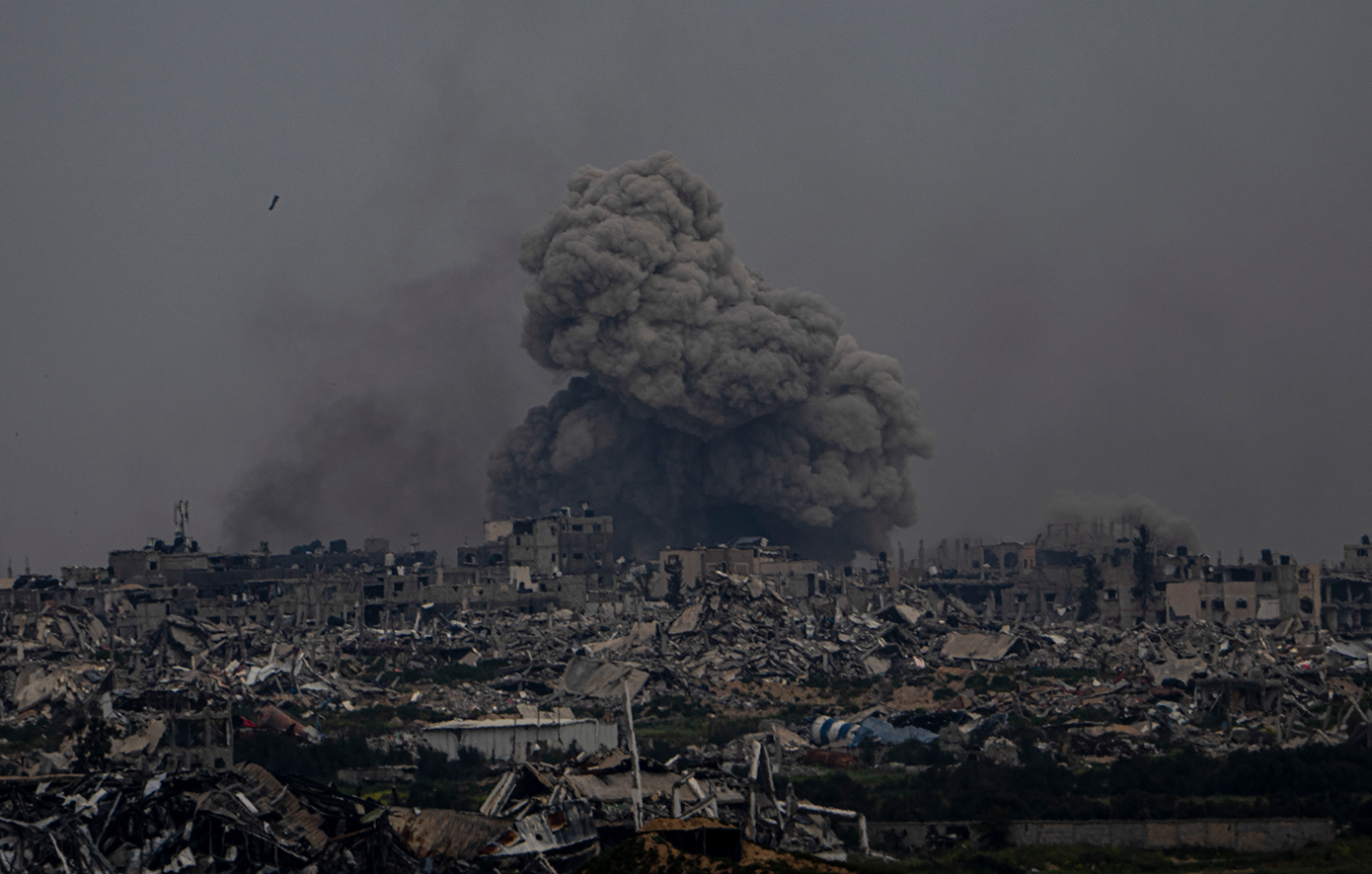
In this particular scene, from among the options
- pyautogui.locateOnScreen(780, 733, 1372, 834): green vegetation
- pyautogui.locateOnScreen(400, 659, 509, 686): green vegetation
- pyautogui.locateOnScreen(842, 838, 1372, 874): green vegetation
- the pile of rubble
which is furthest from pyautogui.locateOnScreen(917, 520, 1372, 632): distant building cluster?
the pile of rubble

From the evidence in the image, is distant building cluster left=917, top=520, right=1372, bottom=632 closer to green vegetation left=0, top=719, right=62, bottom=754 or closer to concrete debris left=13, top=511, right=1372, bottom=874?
concrete debris left=13, top=511, right=1372, bottom=874

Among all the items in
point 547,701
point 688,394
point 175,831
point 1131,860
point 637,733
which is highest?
point 688,394

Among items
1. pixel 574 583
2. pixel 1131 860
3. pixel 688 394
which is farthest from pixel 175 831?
pixel 688 394

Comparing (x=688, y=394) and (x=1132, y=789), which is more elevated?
(x=688, y=394)

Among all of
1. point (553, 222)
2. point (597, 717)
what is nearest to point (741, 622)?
point (597, 717)

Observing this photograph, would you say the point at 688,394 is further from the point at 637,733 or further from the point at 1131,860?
the point at 1131,860

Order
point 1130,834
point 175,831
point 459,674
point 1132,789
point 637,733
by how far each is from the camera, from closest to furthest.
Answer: point 175,831, point 1130,834, point 1132,789, point 637,733, point 459,674

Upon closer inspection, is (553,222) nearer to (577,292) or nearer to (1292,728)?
(577,292)
